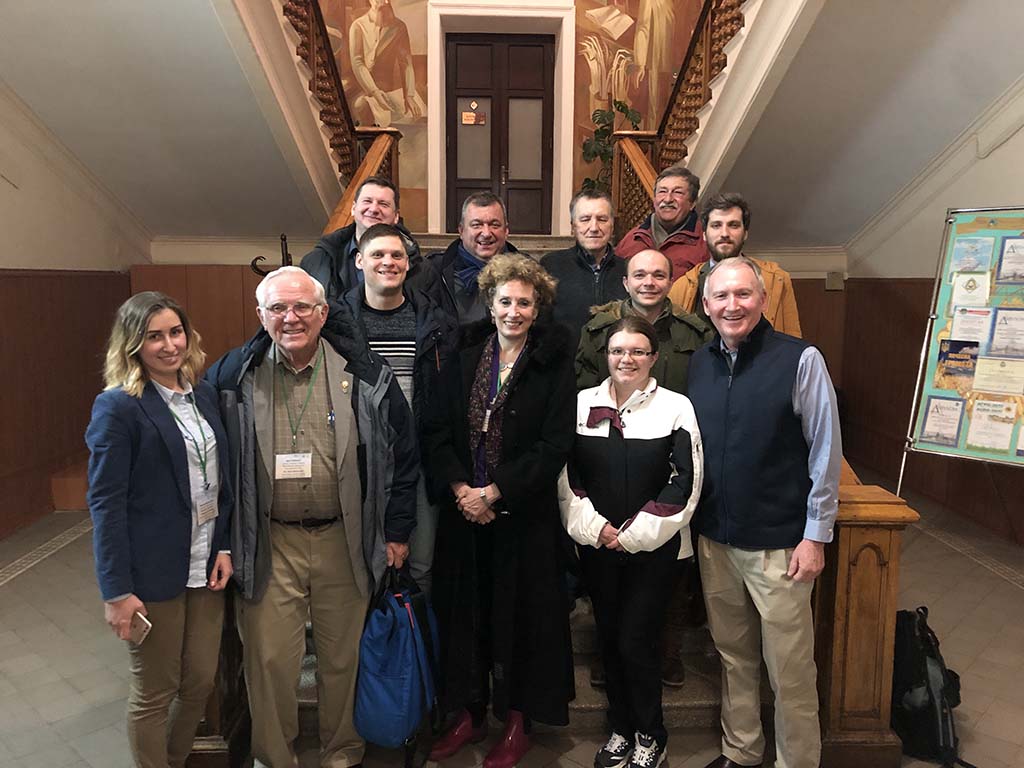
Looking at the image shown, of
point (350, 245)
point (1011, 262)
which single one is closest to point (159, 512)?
point (350, 245)

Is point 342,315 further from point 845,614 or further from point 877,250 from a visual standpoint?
point 877,250

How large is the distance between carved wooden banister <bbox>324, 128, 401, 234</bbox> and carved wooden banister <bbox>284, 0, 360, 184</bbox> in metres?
0.16

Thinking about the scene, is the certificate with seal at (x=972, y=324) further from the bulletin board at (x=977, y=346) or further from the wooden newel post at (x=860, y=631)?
the wooden newel post at (x=860, y=631)

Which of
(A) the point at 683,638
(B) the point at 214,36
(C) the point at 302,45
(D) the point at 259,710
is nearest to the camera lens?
(D) the point at 259,710

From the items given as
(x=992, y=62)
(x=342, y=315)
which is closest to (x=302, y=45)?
(x=342, y=315)

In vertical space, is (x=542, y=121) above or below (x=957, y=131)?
above

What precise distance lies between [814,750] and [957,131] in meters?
4.44

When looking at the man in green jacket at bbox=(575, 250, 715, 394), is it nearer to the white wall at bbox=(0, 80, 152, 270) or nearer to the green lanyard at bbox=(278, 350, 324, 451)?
the green lanyard at bbox=(278, 350, 324, 451)

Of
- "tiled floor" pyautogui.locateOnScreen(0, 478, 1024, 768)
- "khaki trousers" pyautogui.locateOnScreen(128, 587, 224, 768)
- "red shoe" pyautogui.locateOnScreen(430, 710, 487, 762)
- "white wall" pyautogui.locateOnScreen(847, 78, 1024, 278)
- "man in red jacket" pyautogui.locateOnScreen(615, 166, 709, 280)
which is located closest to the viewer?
"khaki trousers" pyautogui.locateOnScreen(128, 587, 224, 768)

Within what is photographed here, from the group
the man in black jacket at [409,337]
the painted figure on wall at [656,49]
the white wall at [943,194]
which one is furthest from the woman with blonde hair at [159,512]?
the painted figure on wall at [656,49]

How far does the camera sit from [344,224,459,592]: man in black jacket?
2.28 meters

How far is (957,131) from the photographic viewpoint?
4.85m

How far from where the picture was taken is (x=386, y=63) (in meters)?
7.02

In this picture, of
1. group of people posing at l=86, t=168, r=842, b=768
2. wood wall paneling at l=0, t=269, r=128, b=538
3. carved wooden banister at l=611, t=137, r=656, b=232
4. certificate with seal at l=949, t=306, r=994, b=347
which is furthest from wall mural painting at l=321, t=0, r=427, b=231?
group of people posing at l=86, t=168, r=842, b=768
